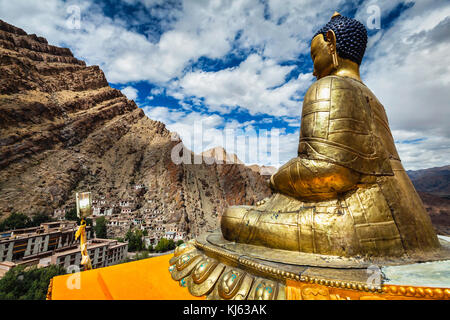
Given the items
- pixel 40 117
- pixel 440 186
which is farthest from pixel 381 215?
pixel 40 117

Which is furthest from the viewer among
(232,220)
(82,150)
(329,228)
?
(82,150)

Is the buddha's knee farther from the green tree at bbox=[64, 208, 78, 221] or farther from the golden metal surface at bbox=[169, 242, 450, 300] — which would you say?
the green tree at bbox=[64, 208, 78, 221]

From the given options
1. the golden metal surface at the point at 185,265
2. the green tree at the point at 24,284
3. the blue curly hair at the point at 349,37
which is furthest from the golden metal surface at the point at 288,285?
the green tree at the point at 24,284

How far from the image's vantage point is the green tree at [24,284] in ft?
46.0

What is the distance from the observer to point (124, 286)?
2.94 metres

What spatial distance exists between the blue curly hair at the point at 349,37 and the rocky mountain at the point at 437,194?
1081 cm

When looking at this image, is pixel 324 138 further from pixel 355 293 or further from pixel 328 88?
pixel 355 293

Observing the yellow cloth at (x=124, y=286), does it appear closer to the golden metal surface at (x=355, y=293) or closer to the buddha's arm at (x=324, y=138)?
the golden metal surface at (x=355, y=293)

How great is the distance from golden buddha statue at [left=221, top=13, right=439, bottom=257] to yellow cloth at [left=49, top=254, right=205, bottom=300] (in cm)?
108

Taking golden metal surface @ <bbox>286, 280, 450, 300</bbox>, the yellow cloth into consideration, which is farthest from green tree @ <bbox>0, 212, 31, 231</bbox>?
golden metal surface @ <bbox>286, 280, 450, 300</bbox>

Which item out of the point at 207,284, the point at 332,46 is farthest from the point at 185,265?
the point at 332,46

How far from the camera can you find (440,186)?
28.4 m

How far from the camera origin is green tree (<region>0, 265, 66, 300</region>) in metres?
14.0

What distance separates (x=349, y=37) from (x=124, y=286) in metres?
4.72
